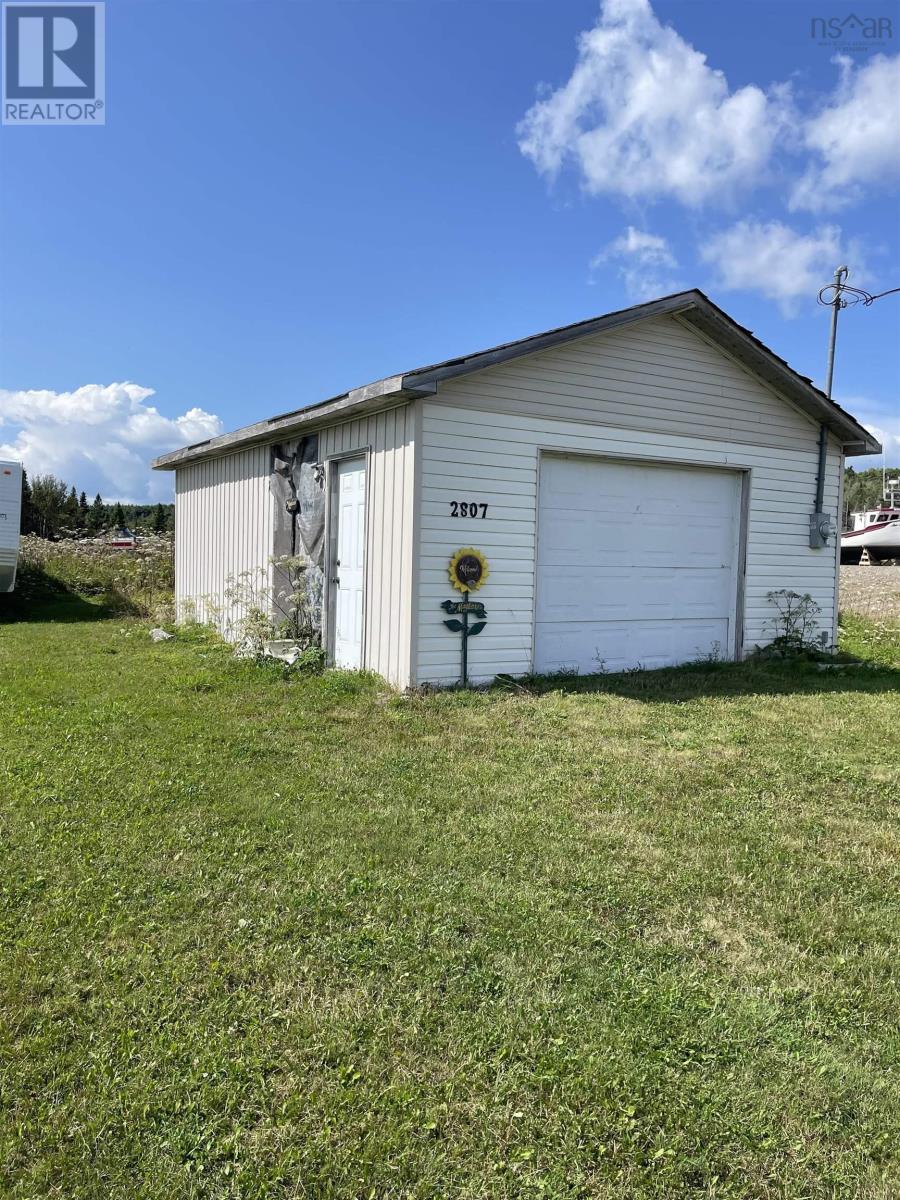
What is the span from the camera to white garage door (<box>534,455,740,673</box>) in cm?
764

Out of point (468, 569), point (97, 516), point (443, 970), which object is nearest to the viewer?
point (443, 970)

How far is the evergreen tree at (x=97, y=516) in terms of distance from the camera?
92.9 ft

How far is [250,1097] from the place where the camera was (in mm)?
1850

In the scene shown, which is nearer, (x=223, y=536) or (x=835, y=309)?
(x=223, y=536)

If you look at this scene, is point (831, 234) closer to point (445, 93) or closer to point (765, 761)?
point (445, 93)

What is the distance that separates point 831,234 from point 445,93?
1131 cm

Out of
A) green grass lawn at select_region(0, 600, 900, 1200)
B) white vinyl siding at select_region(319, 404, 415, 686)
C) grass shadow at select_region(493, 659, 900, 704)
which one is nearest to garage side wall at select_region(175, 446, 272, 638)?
white vinyl siding at select_region(319, 404, 415, 686)

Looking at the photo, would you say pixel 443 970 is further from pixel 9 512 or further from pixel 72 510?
pixel 72 510

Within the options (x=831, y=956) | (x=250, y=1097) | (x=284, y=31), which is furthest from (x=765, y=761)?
(x=284, y=31)

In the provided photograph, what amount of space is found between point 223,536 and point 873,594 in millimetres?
12720

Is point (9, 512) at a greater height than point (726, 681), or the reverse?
point (9, 512)

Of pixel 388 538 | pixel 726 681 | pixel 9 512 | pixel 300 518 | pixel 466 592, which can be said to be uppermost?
pixel 9 512

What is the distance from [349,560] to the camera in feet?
25.1

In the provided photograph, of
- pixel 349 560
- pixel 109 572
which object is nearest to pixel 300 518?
pixel 349 560
